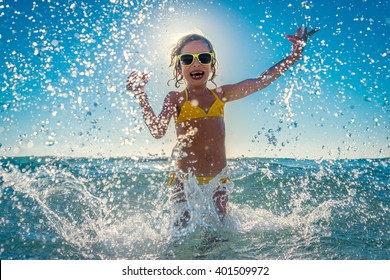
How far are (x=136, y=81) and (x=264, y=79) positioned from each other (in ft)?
5.45

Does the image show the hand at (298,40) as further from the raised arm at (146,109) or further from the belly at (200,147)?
the raised arm at (146,109)

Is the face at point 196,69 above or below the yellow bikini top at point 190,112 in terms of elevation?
above

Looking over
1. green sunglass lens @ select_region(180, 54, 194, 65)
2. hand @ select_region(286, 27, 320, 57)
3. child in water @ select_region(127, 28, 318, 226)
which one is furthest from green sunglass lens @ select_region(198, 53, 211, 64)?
hand @ select_region(286, 27, 320, 57)

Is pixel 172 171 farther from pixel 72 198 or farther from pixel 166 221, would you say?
pixel 72 198

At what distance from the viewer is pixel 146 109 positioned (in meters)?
4.11

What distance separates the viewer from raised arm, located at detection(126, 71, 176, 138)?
13.4 feet

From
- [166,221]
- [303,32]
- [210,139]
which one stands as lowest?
[166,221]

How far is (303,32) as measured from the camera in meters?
4.79

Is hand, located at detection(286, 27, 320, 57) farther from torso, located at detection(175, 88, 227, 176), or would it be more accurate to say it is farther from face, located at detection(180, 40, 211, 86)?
torso, located at detection(175, 88, 227, 176)

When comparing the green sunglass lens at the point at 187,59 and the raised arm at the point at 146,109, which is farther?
the green sunglass lens at the point at 187,59

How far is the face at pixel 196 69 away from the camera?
443 cm

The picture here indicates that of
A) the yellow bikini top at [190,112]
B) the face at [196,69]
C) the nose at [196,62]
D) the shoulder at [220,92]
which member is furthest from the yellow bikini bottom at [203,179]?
the nose at [196,62]
